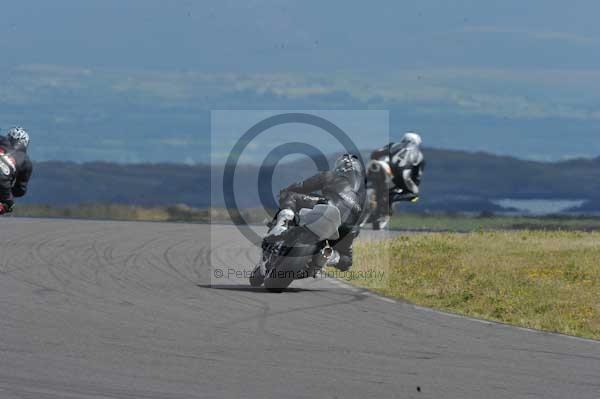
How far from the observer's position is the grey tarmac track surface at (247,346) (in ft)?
31.3

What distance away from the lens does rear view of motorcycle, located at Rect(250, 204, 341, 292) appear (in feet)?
54.0

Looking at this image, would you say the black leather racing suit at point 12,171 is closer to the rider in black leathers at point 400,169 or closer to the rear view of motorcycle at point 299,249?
the rider in black leathers at point 400,169

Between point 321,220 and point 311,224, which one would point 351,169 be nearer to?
point 321,220

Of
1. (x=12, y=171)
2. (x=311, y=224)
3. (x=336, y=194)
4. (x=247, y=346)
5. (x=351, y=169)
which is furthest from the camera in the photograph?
(x=12, y=171)

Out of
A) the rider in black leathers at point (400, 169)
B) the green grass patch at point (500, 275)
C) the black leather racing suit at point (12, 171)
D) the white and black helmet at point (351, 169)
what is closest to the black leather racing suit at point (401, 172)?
the rider in black leathers at point (400, 169)

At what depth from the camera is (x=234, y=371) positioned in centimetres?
1016

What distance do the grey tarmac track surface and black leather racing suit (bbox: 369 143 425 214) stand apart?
870 centimetres

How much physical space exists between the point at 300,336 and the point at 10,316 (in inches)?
133

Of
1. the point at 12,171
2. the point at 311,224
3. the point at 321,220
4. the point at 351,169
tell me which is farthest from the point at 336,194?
the point at 12,171

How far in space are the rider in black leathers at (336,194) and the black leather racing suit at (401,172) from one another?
8.97m

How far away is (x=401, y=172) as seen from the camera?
27.0 metres

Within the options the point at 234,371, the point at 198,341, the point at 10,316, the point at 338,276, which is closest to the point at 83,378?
the point at 234,371

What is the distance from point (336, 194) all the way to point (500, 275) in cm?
479

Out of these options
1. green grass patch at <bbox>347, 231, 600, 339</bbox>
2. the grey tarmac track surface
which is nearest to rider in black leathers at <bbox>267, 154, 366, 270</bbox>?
the grey tarmac track surface
